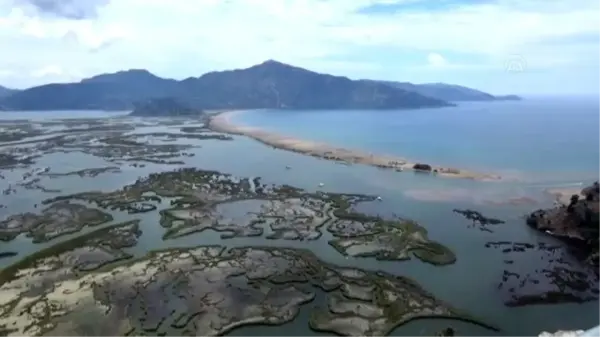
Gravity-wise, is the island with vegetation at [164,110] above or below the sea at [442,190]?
above

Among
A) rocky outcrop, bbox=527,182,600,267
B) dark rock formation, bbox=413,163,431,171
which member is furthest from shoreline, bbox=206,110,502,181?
rocky outcrop, bbox=527,182,600,267

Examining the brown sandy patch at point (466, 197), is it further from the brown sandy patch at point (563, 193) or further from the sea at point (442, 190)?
the brown sandy patch at point (563, 193)

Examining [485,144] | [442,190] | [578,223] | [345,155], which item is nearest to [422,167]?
[442,190]

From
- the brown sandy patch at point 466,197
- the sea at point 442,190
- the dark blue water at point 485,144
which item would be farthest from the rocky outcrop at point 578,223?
the dark blue water at point 485,144

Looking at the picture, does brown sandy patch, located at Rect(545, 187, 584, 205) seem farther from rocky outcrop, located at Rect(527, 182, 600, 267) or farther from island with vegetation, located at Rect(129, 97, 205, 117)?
island with vegetation, located at Rect(129, 97, 205, 117)

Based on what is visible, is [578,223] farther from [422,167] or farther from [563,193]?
[422,167]

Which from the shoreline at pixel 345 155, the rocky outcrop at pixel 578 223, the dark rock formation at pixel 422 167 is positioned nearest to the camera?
the rocky outcrop at pixel 578 223
